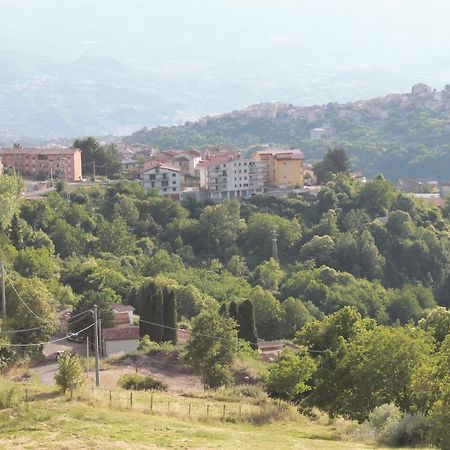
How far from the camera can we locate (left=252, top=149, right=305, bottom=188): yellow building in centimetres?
7350

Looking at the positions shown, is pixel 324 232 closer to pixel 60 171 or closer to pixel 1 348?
pixel 60 171

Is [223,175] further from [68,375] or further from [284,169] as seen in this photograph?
A: [68,375]

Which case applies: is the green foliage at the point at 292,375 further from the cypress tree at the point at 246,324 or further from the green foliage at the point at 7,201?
the green foliage at the point at 7,201

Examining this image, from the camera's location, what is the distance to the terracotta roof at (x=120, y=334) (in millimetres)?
34219

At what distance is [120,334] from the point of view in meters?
34.5

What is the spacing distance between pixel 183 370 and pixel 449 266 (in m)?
36.1

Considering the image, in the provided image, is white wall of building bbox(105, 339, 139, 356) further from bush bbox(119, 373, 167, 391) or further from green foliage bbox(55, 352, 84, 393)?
green foliage bbox(55, 352, 84, 393)

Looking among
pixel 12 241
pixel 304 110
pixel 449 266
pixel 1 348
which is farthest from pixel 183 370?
pixel 304 110

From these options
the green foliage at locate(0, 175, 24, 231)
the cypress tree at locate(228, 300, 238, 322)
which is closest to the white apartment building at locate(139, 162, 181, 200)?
the green foliage at locate(0, 175, 24, 231)

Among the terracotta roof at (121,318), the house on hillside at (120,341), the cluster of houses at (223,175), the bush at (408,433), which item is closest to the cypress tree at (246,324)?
the terracotta roof at (121,318)

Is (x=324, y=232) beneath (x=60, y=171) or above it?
beneath

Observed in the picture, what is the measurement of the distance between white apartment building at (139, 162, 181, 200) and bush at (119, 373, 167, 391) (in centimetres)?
4055

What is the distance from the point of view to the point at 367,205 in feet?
226

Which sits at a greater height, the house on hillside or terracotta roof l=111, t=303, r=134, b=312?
terracotta roof l=111, t=303, r=134, b=312
